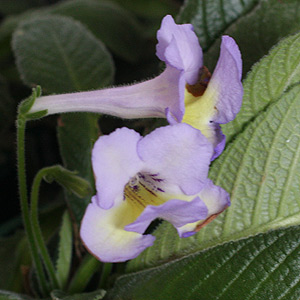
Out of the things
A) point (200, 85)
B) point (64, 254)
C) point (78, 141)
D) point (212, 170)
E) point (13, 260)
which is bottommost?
point (13, 260)

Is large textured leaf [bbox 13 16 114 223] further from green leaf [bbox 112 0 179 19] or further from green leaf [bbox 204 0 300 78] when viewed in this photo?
green leaf [bbox 112 0 179 19]

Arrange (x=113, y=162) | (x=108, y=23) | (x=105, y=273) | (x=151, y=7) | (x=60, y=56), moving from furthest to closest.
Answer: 1. (x=151, y=7)
2. (x=108, y=23)
3. (x=60, y=56)
4. (x=105, y=273)
5. (x=113, y=162)

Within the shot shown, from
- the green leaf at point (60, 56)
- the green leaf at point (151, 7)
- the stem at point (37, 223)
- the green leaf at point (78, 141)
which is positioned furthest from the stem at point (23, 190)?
the green leaf at point (151, 7)

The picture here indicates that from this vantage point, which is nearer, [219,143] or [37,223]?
[219,143]

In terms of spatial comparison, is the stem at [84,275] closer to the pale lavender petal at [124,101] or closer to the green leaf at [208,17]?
the pale lavender petal at [124,101]

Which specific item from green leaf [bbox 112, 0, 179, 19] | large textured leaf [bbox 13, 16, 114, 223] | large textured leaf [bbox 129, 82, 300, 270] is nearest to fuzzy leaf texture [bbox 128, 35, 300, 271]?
large textured leaf [bbox 129, 82, 300, 270]

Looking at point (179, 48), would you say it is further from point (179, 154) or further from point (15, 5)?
point (15, 5)

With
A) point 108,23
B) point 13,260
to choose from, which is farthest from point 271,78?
point 108,23
